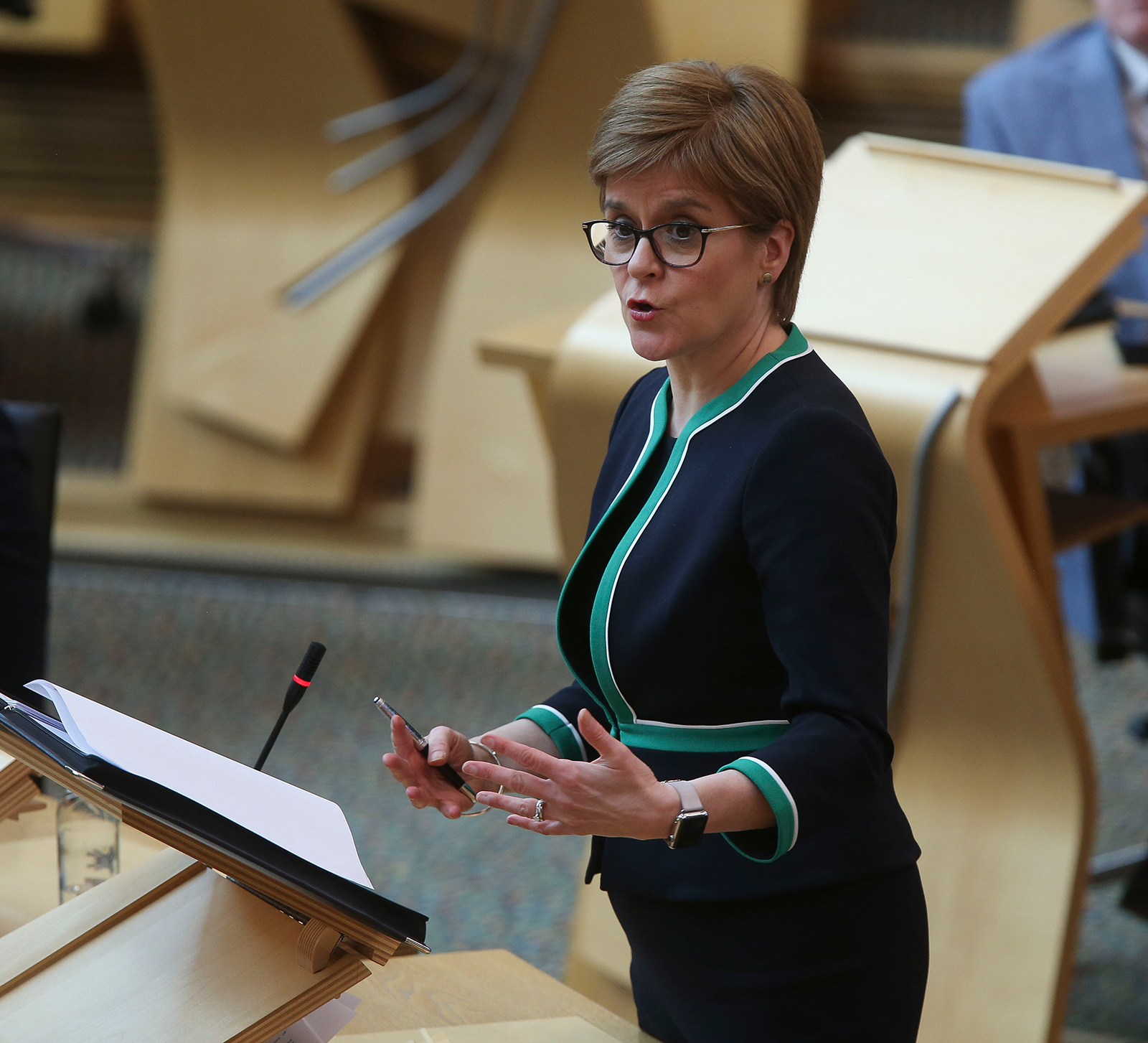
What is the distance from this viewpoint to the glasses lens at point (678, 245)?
3.24ft

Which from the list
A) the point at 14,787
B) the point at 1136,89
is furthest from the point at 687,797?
the point at 1136,89

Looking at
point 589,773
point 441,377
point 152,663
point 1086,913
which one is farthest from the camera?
point 441,377

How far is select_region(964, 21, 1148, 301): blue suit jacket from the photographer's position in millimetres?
2695

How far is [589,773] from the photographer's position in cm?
85

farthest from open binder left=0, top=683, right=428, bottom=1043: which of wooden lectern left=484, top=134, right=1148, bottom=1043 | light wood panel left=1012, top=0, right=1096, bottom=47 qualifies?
light wood panel left=1012, top=0, right=1096, bottom=47

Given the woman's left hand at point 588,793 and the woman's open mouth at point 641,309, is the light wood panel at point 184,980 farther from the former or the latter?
the woman's open mouth at point 641,309

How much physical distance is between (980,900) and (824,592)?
104 centimetres

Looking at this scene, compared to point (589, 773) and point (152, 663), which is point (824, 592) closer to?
point (589, 773)

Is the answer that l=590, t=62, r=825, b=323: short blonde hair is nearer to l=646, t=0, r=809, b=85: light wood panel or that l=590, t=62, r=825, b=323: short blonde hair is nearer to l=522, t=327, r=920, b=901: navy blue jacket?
l=522, t=327, r=920, b=901: navy blue jacket

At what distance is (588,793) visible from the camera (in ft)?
2.81

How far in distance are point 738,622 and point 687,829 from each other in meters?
0.18

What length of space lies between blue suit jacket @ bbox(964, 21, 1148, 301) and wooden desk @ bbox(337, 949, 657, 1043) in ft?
6.56

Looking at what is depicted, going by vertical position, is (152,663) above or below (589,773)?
below

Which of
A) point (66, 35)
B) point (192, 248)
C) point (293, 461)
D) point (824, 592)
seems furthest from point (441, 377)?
point (824, 592)
